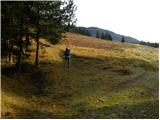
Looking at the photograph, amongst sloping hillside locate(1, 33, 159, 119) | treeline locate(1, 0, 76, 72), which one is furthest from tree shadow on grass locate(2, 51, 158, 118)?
treeline locate(1, 0, 76, 72)

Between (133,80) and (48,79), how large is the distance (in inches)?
317

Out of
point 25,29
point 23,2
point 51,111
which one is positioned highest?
point 23,2

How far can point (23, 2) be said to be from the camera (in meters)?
34.7

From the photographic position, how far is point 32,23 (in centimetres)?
3788

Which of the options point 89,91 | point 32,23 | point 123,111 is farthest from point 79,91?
point 32,23

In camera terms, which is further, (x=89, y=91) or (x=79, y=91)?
(x=79, y=91)

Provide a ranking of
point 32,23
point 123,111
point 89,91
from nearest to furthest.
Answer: point 123,111 → point 89,91 → point 32,23

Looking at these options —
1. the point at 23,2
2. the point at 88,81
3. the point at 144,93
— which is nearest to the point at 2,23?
the point at 23,2

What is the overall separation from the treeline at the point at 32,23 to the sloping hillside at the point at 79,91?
250cm

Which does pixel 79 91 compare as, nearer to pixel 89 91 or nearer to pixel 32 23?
pixel 89 91

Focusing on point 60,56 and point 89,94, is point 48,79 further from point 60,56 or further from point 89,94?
point 60,56

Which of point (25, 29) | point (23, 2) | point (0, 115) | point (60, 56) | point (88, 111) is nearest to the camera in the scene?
point (0, 115)

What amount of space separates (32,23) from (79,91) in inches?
369

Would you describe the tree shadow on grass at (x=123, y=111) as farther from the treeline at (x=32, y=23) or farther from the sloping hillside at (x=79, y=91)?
the treeline at (x=32, y=23)
